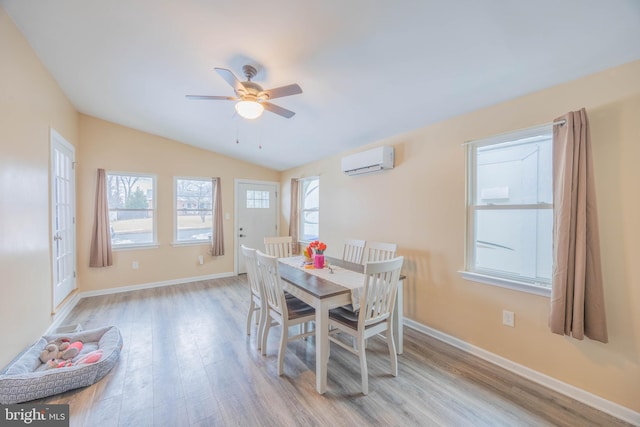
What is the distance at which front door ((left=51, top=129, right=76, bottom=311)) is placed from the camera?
9.95 feet

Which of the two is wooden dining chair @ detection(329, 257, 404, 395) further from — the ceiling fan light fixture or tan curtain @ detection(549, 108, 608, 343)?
the ceiling fan light fixture

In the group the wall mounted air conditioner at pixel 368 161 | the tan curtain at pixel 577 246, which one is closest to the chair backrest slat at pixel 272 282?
the wall mounted air conditioner at pixel 368 161

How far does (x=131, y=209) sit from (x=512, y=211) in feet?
17.5

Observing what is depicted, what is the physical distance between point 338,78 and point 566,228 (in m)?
2.09

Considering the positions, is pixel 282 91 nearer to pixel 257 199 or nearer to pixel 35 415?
pixel 35 415

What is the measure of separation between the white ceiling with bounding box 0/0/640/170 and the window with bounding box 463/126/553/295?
0.45 meters

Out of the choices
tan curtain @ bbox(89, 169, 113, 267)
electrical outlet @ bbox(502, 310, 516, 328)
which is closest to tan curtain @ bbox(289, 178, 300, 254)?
tan curtain @ bbox(89, 169, 113, 267)

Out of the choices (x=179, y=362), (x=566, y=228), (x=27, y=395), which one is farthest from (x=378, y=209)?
(x=27, y=395)

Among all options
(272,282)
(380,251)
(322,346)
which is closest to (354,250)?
(380,251)

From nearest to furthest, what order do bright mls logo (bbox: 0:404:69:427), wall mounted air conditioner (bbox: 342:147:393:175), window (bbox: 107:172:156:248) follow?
bright mls logo (bbox: 0:404:69:427)
wall mounted air conditioner (bbox: 342:147:393:175)
window (bbox: 107:172:156:248)

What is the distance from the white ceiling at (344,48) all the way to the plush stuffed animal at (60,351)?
2.69 meters

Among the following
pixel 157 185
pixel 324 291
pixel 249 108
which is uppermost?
pixel 249 108

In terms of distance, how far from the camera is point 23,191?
229 cm

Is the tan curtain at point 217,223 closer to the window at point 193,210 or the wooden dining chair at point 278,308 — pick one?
the window at point 193,210
